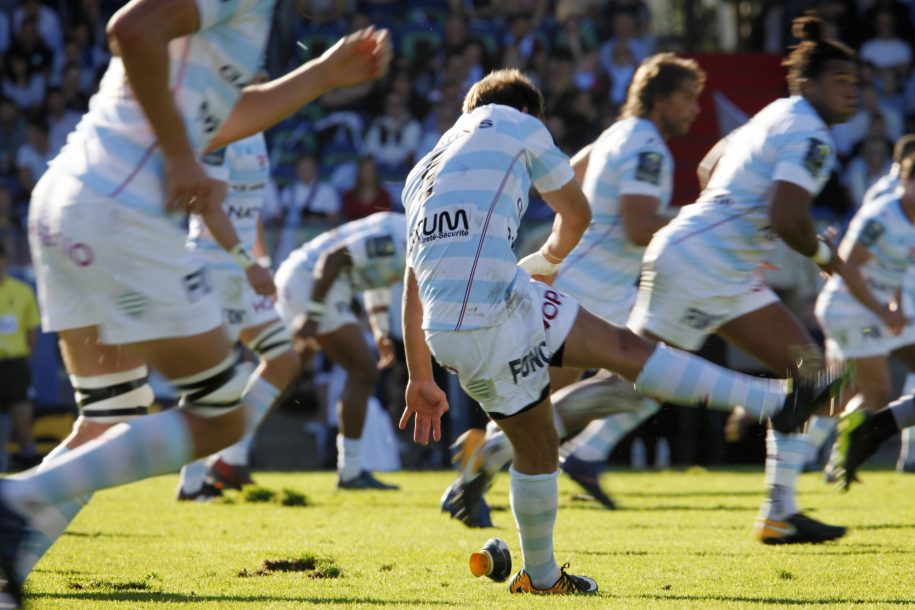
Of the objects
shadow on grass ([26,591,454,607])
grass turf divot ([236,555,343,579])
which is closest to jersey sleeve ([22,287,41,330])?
grass turf divot ([236,555,343,579])

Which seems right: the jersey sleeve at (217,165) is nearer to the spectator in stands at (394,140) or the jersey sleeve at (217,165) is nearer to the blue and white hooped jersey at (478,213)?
the blue and white hooped jersey at (478,213)

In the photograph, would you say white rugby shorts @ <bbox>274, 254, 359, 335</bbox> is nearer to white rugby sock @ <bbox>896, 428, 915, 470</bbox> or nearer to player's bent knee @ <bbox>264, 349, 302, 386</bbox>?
player's bent knee @ <bbox>264, 349, 302, 386</bbox>

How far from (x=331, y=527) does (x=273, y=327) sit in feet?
6.36

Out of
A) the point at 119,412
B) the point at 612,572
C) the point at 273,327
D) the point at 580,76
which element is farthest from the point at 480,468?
the point at 580,76

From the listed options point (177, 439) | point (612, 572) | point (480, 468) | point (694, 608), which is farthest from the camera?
point (480, 468)

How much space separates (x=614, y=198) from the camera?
768cm

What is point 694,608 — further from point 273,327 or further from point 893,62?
point 893,62

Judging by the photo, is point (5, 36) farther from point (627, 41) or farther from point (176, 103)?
point (176, 103)

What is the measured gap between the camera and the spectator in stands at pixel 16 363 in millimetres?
12664

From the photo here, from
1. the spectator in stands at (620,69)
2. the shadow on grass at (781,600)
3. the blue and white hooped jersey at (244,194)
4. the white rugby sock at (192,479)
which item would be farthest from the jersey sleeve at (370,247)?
the spectator in stands at (620,69)

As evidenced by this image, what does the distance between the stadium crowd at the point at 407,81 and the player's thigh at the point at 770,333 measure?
8110 millimetres

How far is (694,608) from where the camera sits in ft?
14.6

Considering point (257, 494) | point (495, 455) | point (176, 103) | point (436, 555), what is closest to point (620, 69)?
point (257, 494)

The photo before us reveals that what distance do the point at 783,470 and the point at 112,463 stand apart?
3.54m
